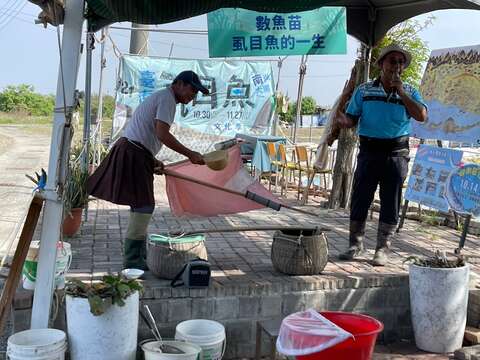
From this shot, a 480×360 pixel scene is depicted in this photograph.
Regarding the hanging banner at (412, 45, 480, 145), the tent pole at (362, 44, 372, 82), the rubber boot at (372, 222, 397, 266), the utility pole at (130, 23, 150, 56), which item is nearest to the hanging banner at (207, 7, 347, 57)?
the tent pole at (362, 44, 372, 82)

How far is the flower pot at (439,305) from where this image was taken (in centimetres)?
369

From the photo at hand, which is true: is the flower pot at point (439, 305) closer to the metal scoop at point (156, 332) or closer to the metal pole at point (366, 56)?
the metal scoop at point (156, 332)

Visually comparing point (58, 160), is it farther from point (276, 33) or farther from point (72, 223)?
point (276, 33)

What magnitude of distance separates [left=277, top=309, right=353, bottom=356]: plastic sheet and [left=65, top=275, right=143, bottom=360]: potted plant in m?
0.90

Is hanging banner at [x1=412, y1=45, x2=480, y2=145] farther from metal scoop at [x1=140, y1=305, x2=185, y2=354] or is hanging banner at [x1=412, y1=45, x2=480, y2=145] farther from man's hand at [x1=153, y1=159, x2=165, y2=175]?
metal scoop at [x1=140, y1=305, x2=185, y2=354]

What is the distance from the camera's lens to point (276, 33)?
5.41 meters

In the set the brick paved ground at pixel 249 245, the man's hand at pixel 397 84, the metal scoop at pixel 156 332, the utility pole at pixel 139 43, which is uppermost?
the utility pole at pixel 139 43

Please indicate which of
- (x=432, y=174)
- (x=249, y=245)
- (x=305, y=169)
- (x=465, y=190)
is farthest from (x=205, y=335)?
(x=305, y=169)

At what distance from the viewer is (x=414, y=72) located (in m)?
8.48

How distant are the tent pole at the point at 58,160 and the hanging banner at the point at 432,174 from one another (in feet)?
12.7

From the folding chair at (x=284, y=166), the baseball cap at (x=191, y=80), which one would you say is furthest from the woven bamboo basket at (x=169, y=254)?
the folding chair at (x=284, y=166)

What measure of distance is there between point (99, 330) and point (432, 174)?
13.8 ft

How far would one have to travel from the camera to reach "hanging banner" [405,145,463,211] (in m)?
5.74

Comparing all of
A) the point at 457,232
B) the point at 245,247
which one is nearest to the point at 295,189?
the point at 457,232
